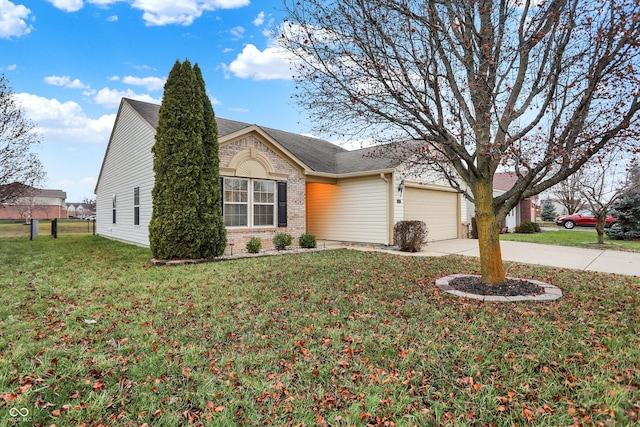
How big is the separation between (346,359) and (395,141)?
4815mm

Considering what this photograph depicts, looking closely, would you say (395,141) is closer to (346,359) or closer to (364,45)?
(364,45)

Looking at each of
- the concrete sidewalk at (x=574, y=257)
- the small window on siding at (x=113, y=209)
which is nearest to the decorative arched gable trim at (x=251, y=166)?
the concrete sidewalk at (x=574, y=257)

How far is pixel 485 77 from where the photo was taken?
4.89 metres

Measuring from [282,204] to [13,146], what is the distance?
13571 millimetres

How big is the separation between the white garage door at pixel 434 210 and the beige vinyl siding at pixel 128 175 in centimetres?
957

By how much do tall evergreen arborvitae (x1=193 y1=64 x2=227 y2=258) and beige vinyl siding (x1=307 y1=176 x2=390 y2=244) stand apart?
5.66 metres

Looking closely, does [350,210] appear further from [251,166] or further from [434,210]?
[251,166]

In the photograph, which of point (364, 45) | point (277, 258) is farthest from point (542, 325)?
point (277, 258)

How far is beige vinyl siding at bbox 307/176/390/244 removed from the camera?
12.6 meters

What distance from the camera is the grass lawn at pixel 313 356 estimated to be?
244 cm

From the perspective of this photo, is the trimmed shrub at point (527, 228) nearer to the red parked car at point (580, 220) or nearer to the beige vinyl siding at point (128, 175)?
the red parked car at point (580, 220)

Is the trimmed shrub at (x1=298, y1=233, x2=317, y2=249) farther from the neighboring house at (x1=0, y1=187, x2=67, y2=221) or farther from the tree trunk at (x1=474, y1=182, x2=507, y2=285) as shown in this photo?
the neighboring house at (x1=0, y1=187, x2=67, y2=221)

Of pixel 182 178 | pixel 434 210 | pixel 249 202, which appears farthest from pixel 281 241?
pixel 434 210

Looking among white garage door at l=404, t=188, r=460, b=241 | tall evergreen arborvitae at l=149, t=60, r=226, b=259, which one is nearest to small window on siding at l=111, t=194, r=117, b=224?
tall evergreen arborvitae at l=149, t=60, r=226, b=259
